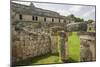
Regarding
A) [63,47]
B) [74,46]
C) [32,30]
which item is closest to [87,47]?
[74,46]

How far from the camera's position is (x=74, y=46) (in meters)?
2.45

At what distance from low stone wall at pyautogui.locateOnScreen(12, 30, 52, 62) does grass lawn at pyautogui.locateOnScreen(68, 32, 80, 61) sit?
0.29m

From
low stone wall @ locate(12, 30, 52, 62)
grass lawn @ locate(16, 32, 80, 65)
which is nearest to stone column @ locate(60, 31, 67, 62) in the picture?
grass lawn @ locate(16, 32, 80, 65)

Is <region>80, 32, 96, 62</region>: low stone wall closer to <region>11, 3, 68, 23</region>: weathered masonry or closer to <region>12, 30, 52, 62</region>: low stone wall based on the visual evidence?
<region>11, 3, 68, 23</region>: weathered masonry

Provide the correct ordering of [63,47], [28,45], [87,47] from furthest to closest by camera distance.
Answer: [87,47], [63,47], [28,45]

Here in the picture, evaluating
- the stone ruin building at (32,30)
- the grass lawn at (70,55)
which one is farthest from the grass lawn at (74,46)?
the stone ruin building at (32,30)

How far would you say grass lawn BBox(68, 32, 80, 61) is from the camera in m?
2.43

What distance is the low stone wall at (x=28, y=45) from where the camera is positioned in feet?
7.22

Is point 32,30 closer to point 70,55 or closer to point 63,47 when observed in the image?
point 63,47

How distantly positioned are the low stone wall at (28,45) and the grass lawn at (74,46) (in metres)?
0.29

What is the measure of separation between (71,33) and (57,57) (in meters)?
0.38

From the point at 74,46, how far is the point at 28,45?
0.64m
